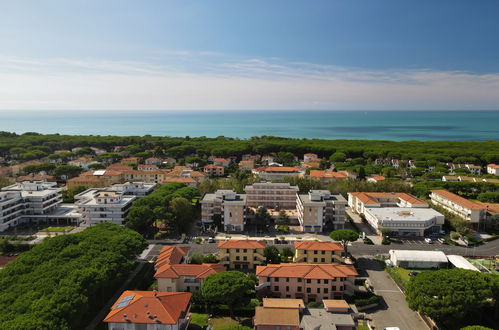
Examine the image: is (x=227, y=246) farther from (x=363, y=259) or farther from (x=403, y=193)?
(x=403, y=193)

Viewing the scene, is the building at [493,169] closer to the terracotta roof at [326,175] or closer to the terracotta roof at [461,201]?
the terracotta roof at [461,201]

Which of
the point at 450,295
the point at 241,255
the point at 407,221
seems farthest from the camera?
the point at 407,221

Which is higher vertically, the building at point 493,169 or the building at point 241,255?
the building at point 493,169

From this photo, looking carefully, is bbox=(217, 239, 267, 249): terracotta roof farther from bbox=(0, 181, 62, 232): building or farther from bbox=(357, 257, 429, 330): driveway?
bbox=(0, 181, 62, 232): building

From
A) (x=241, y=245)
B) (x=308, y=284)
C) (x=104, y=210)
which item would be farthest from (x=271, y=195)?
(x=308, y=284)

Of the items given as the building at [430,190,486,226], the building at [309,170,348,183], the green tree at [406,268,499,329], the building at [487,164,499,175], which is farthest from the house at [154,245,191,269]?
the building at [487,164,499,175]

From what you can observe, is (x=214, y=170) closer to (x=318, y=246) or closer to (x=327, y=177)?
(x=327, y=177)

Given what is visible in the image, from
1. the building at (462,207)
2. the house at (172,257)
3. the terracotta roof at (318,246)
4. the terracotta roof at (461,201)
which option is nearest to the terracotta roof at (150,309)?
the house at (172,257)
